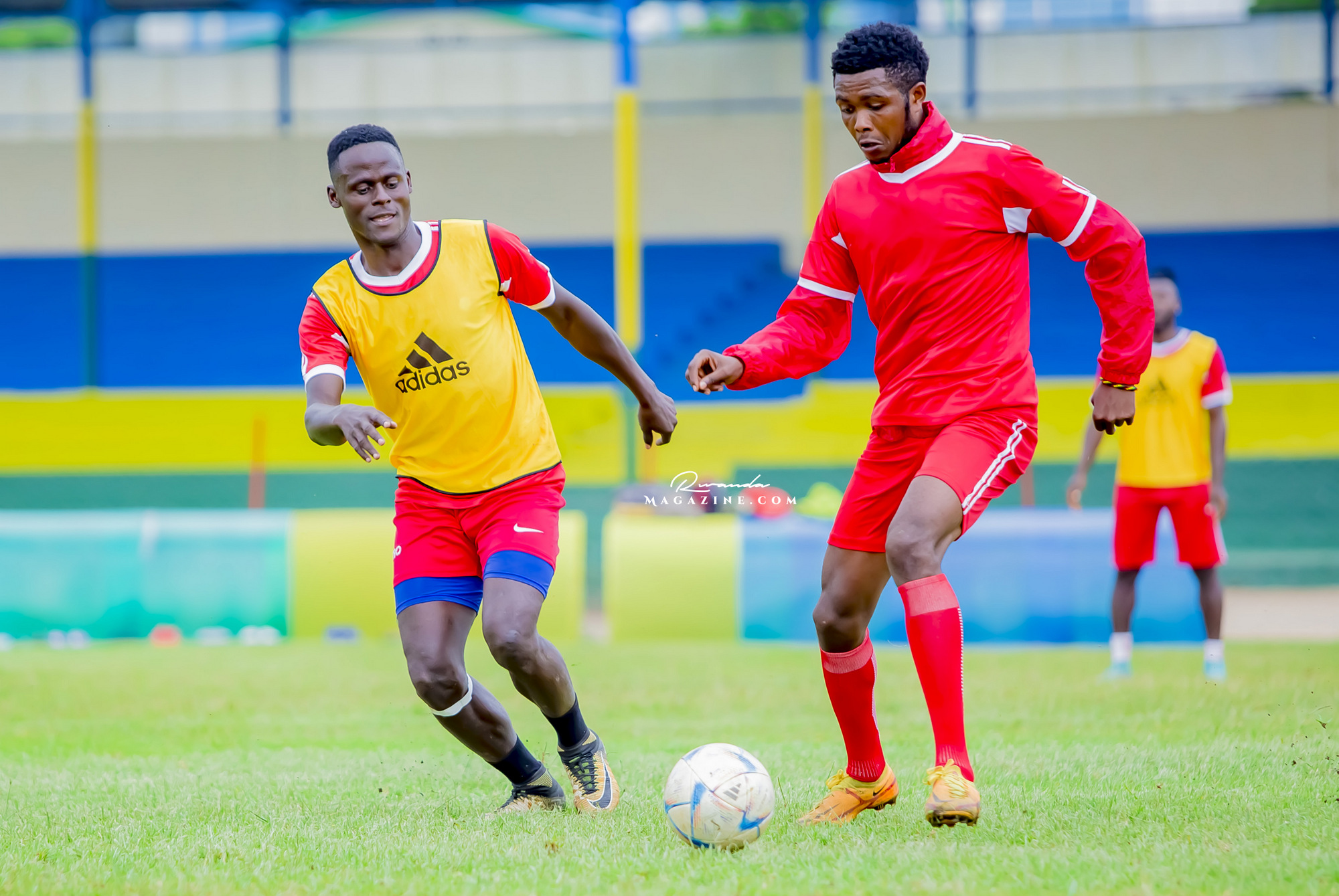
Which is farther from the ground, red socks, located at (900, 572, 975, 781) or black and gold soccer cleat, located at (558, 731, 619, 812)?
red socks, located at (900, 572, 975, 781)

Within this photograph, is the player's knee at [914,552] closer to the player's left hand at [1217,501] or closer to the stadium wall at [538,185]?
the player's left hand at [1217,501]

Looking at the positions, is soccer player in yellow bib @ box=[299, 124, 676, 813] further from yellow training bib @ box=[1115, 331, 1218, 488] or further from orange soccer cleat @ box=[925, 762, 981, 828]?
yellow training bib @ box=[1115, 331, 1218, 488]

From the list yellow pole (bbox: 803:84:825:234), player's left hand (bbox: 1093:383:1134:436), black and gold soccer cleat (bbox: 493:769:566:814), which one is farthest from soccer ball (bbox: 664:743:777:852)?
yellow pole (bbox: 803:84:825:234)

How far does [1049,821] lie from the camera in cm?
394

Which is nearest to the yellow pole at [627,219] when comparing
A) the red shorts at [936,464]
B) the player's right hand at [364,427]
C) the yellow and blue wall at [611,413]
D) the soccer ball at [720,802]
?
the yellow and blue wall at [611,413]

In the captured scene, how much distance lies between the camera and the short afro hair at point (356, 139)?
439cm

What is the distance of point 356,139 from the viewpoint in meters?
4.42

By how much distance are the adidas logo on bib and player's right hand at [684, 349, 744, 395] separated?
0.80m

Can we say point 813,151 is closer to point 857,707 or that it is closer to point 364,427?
point 857,707

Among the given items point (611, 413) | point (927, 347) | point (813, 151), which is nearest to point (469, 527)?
point (927, 347)

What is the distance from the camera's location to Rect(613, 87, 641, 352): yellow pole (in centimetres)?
1505

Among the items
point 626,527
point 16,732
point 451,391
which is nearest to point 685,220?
point 626,527

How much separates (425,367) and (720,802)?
1.68 meters

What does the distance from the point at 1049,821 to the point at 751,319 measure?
17.9m
